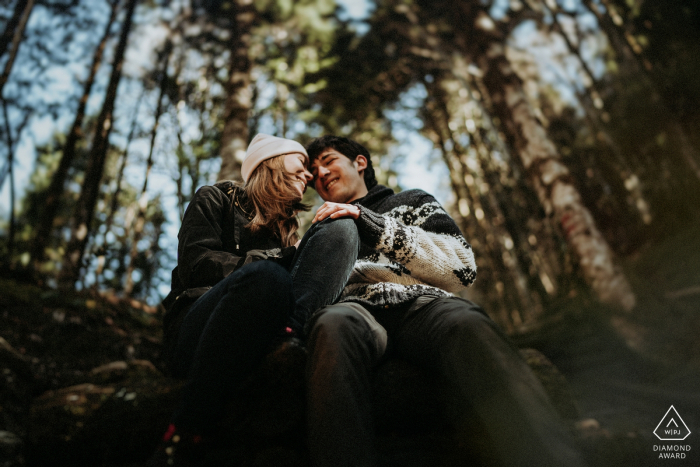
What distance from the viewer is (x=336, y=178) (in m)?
2.70

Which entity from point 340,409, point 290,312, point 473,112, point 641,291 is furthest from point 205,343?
point 473,112

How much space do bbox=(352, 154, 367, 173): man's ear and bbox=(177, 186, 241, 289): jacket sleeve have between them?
1185mm

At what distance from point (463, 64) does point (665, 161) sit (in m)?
5.62

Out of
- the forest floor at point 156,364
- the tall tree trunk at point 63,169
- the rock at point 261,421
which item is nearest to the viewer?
the rock at point 261,421

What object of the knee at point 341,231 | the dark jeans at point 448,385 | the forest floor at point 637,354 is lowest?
the forest floor at point 637,354

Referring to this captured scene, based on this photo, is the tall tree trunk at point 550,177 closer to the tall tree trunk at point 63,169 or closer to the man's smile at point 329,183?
the man's smile at point 329,183

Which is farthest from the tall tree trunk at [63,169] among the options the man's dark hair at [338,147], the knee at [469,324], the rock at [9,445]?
the knee at [469,324]

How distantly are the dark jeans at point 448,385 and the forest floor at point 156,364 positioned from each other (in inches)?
36.0

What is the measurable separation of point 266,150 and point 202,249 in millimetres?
913

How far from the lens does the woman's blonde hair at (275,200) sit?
2238 millimetres

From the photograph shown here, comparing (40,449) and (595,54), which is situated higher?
(595,54)

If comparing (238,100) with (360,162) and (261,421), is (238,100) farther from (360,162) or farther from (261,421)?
(261,421)

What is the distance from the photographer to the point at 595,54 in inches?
550

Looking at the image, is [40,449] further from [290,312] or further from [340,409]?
[340,409]
